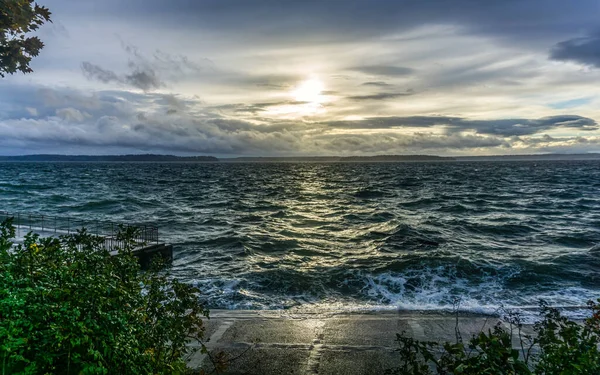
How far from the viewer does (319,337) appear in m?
9.99

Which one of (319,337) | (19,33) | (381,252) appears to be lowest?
(381,252)

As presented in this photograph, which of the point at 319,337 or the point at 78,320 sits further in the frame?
the point at 319,337

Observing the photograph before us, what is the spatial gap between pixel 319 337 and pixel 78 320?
7194 mm

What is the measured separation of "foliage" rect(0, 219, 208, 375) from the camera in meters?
3.51

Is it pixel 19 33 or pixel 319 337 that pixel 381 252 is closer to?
pixel 319 337

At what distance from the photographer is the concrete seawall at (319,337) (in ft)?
27.1

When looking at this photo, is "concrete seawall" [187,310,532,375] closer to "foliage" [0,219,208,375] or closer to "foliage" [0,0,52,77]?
"foliage" [0,219,208,375]

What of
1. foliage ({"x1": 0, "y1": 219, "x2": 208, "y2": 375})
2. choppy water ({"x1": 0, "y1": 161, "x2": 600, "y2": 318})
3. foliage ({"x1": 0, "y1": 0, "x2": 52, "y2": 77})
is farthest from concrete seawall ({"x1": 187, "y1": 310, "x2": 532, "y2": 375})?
foliage ({"x1": 0, "y1": 0, "x2": 52, "y2": 77})

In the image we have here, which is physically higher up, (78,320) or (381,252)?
(78,320)

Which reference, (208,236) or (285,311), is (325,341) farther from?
(208,236)

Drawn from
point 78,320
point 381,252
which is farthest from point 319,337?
point 381,252

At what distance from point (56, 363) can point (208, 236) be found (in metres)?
24.9

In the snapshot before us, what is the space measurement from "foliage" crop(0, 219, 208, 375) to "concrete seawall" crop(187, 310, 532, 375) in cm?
364

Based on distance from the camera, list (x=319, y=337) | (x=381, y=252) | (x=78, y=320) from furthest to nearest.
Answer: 1. (x=381, y=252)
2. (x=319, y=337)
3. (x=78, y=320)
